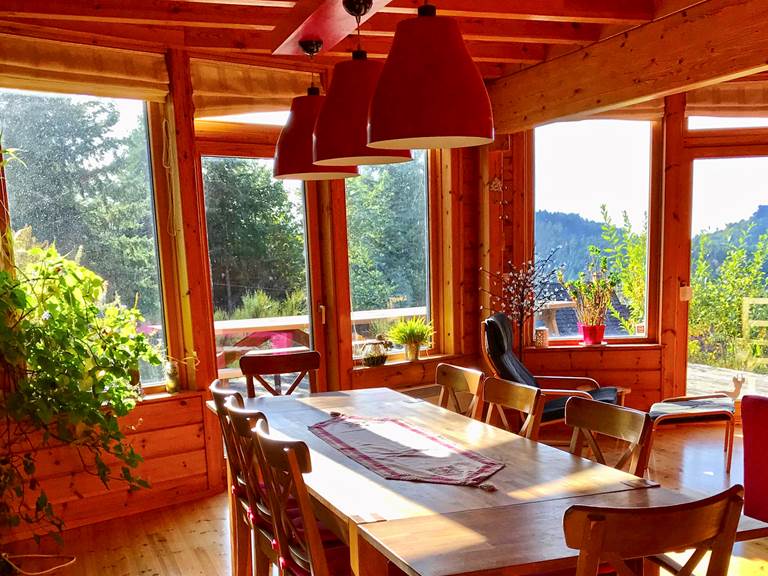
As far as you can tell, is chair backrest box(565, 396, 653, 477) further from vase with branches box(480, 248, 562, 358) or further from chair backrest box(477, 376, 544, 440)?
vase with branches box(480, 248, 562, 358)

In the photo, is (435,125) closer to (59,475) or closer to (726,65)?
(726,65)

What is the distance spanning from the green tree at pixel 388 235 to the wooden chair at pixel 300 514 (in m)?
2.70

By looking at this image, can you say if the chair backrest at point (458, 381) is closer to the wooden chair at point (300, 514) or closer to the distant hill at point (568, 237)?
the wooden chair at point (300, 514)

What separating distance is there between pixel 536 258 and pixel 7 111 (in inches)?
146

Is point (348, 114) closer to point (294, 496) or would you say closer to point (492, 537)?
point (294, 496)

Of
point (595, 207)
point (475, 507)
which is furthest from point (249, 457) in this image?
point (595, 207)

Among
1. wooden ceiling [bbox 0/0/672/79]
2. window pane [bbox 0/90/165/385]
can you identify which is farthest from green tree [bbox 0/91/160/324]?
wooden ceiling [bbox 0/0/672/79]

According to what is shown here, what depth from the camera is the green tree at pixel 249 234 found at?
172 inches

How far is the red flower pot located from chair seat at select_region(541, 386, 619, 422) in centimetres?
75

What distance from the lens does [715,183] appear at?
531 centimetres

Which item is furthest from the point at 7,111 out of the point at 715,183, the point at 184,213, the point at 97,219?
the point at 715,183

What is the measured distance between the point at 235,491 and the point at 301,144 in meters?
1.40

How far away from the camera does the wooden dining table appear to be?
5.04 ft

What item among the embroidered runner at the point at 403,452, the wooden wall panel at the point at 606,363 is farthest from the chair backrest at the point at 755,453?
the wooden wall panel at the point at 606,363
